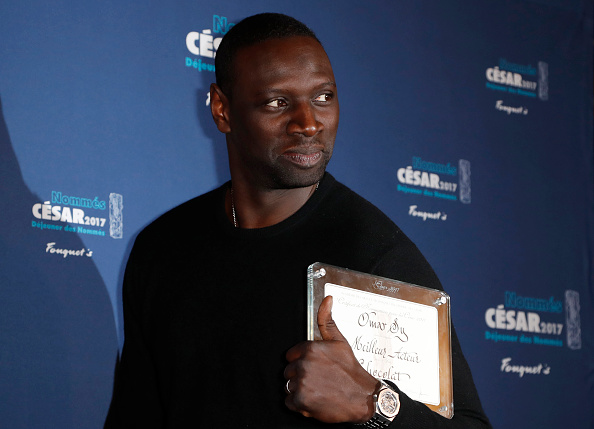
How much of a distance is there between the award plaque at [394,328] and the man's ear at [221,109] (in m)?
0.43

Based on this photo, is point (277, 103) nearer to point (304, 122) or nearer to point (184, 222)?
point (304, 122)

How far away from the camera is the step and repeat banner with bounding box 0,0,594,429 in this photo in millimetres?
2070

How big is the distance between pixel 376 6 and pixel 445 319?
1838mm

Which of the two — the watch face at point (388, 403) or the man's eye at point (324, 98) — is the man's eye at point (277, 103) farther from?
the watch face at point (388, 403)

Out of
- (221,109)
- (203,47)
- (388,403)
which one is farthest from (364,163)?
(388,403)

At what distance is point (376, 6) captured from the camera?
280 cm

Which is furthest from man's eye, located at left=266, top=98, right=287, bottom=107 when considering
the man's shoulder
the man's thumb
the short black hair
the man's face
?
the man's thumb

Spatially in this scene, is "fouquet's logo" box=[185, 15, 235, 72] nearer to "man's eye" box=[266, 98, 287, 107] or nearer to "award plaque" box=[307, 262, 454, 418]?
"man's eye" box=[266, 98, 287, 107]

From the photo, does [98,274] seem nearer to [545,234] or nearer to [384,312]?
[384,312]

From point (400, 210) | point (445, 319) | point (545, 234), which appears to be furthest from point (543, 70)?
point (445, 319)

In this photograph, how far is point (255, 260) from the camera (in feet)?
4.36

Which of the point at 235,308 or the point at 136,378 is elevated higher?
the point at 235,308

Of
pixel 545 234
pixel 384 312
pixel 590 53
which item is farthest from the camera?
pixel 590 53

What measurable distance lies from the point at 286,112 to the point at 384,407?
52 centimetres
